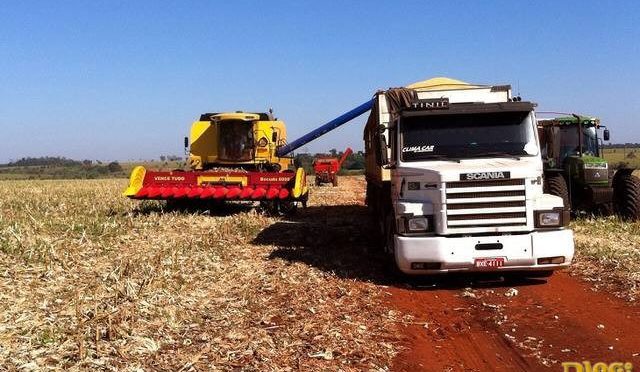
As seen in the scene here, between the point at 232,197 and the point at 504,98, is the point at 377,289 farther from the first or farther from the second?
the point at 232,197

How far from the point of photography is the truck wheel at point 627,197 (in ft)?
45.0

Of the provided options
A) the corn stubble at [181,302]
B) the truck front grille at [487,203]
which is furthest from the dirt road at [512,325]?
the truck front grille at [487,203]

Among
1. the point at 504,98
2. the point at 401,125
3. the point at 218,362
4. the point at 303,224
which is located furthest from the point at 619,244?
the point at 218,362

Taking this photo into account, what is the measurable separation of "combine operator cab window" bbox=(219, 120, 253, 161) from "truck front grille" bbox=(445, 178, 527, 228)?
10620mm

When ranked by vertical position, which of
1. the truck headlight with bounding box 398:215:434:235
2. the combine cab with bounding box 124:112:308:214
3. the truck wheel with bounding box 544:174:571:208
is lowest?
the truck headlight with bounding box 398:215:434:235

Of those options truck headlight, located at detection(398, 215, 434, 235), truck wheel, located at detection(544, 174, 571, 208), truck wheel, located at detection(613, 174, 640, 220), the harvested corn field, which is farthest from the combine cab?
truck wheel, located at detection(613, 174, 640, 220)

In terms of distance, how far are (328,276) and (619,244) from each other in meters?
6.12

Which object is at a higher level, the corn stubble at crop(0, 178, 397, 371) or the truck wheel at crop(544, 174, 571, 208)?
the truck wheel at crop(544, 174, 571, 208)

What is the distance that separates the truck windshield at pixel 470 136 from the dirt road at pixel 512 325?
1987 millimetres

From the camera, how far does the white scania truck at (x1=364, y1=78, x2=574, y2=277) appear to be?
777 centimetres

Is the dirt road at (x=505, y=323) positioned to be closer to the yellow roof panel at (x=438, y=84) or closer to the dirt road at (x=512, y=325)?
the dirt road at (x=512, y=325)

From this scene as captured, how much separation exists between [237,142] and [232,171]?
2279 millimetres

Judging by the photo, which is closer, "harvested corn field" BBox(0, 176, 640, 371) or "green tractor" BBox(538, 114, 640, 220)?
"harvested corn field" BBox(0, 176, 640, 371)

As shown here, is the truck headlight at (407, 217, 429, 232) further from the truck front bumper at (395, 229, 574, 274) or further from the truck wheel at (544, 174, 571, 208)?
the truck wheel at (544, 174, 571, 208)
